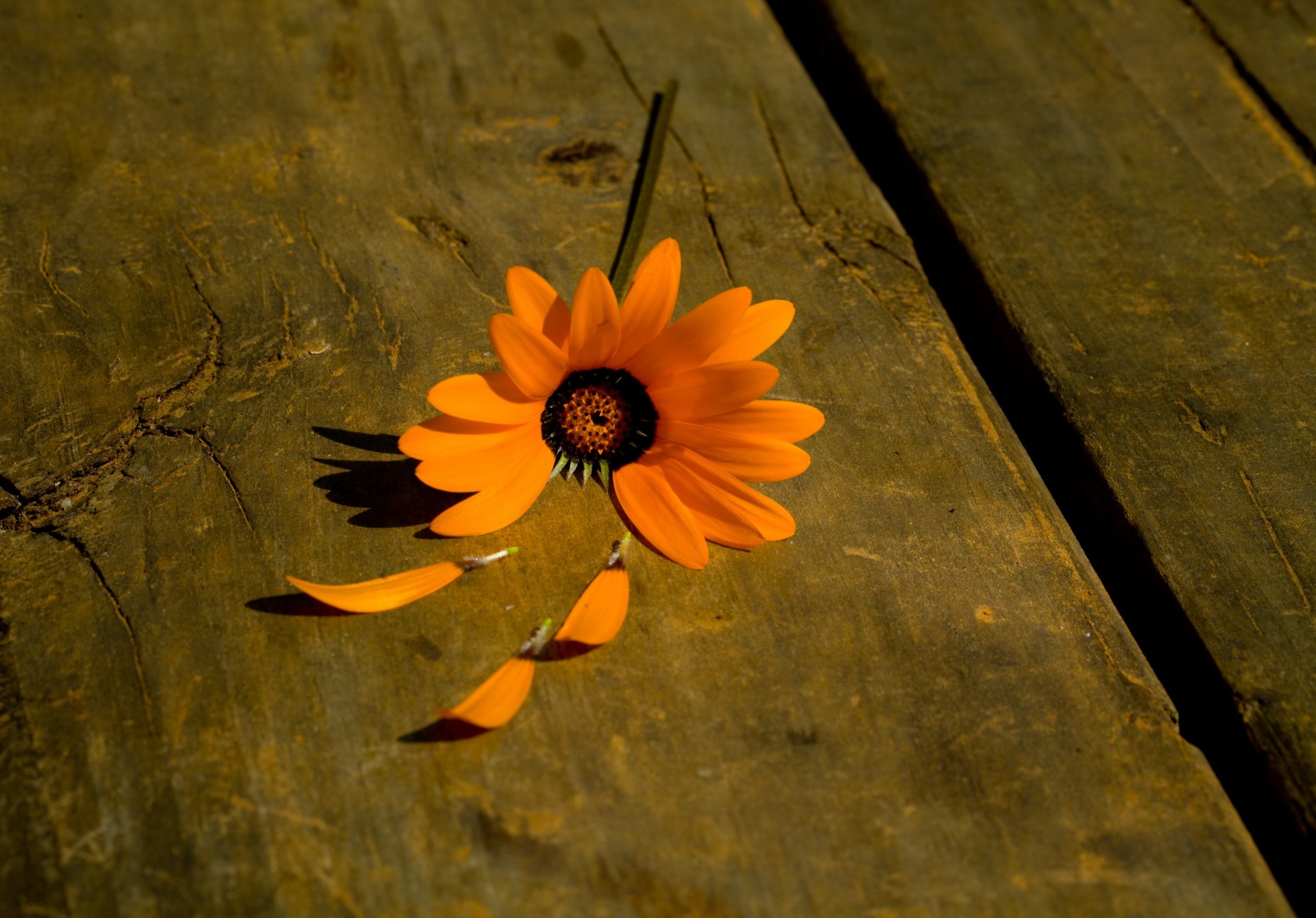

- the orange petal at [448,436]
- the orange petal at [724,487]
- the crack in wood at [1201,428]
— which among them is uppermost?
the orange petal at [448,436]

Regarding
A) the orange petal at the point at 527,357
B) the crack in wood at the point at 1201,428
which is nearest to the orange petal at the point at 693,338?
the orange petal at the point at 527,357

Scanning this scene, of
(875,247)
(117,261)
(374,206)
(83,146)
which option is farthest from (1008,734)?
(83,146)

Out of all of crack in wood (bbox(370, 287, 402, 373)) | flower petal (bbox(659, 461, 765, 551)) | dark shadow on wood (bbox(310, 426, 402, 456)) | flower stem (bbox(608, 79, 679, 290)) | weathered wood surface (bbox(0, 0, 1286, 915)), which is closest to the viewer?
weathered wood surface (bbox(0, 0, 1286, 915))

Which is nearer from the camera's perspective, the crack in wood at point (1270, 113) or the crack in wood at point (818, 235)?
the crack in wood at point (818, 235)

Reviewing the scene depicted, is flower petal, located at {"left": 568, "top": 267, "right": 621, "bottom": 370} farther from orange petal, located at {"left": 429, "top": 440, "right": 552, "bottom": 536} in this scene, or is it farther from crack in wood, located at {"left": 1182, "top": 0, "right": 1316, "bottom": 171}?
crack in wood, located at {"left": 1182, "top": 0, "right": 1316, "bottom": 171}

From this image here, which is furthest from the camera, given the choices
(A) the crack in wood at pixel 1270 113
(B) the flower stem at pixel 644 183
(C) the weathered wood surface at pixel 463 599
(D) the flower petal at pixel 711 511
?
(A) the crack in wood at pixel 1270 113

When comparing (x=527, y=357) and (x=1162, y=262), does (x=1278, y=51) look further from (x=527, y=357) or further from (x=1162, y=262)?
(x=527, y=357)

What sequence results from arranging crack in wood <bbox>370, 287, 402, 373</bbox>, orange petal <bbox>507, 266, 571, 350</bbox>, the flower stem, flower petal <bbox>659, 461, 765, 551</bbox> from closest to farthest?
1. orange petal <bbox>507, 266, 571, 350</bbox>
2. flower petal <bbox>659, 461, 765, 551</bbox>
3. crack in wood <bbox>370, 287, 402, 373</bbox>
4. the flower stem

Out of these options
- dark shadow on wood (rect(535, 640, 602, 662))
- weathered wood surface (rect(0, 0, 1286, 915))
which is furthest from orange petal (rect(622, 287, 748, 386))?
dark shadow on wood (rect(535, 640, 602, 662))

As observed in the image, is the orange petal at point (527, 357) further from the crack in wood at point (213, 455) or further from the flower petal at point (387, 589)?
the crack in wood at point (213, 455)
